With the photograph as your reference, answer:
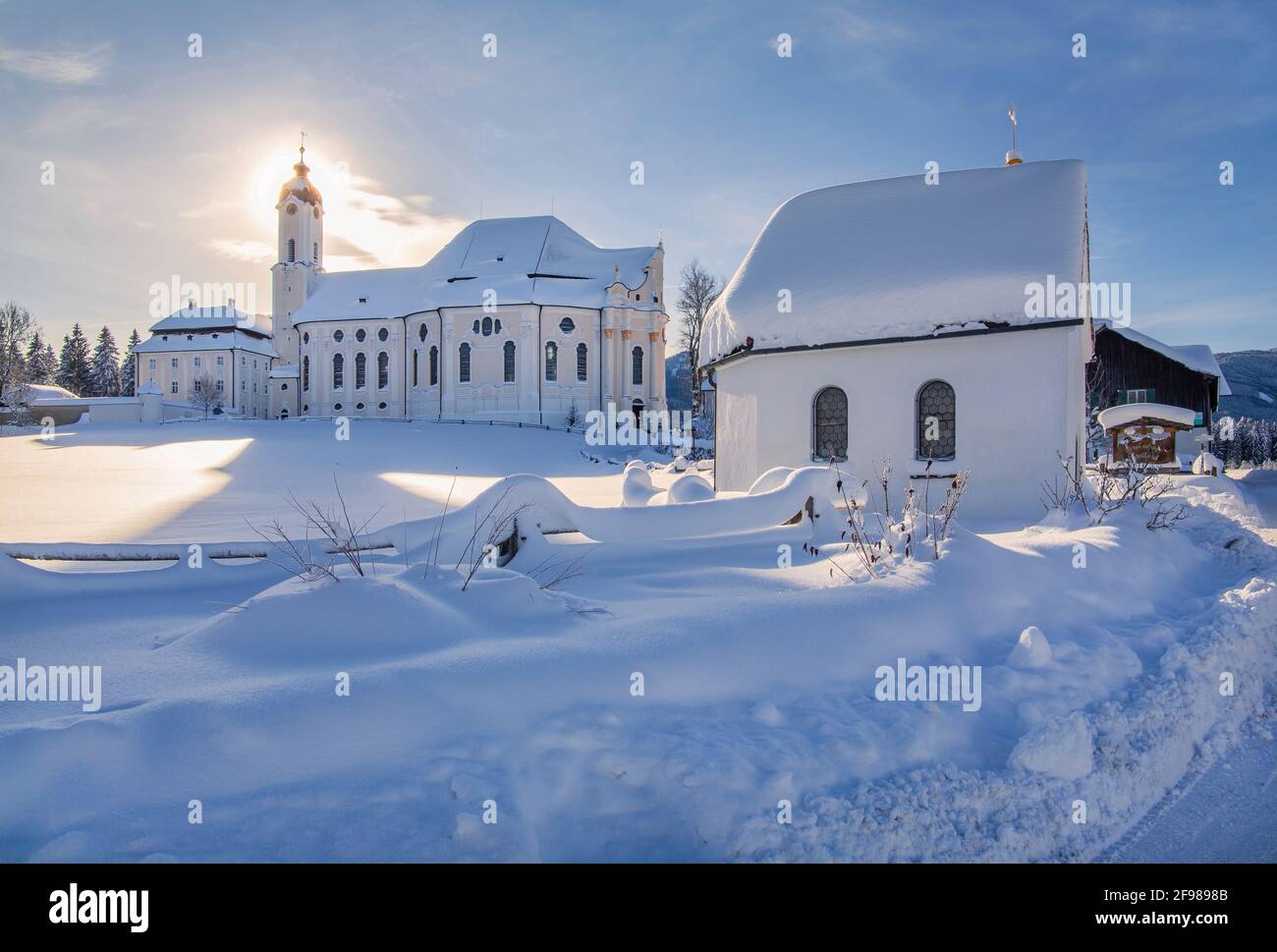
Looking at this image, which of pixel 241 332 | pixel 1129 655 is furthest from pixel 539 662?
pixel 241 332

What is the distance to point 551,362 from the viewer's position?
4950 cm

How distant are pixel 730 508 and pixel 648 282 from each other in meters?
44.0

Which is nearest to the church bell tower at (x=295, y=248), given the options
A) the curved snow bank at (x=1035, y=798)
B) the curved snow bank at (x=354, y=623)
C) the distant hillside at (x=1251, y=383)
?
the curved snow bank at (x=354, y=623)

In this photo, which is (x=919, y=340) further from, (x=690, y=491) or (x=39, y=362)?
(x=39, y=362)

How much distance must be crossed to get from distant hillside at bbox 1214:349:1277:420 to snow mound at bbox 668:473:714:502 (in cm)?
8364

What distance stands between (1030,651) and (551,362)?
4571cm

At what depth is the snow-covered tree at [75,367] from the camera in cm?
7623

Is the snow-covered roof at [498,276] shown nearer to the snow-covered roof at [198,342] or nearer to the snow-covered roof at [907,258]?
the snow-covered roof at [198,342]

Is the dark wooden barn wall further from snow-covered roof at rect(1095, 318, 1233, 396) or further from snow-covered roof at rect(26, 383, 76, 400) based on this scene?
snow-covered roof at rect(26, 383, 76, 400)

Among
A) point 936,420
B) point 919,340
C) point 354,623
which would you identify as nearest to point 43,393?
point 919,340

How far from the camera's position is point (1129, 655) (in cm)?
568

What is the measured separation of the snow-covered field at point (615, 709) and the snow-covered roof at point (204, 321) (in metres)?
82.0
